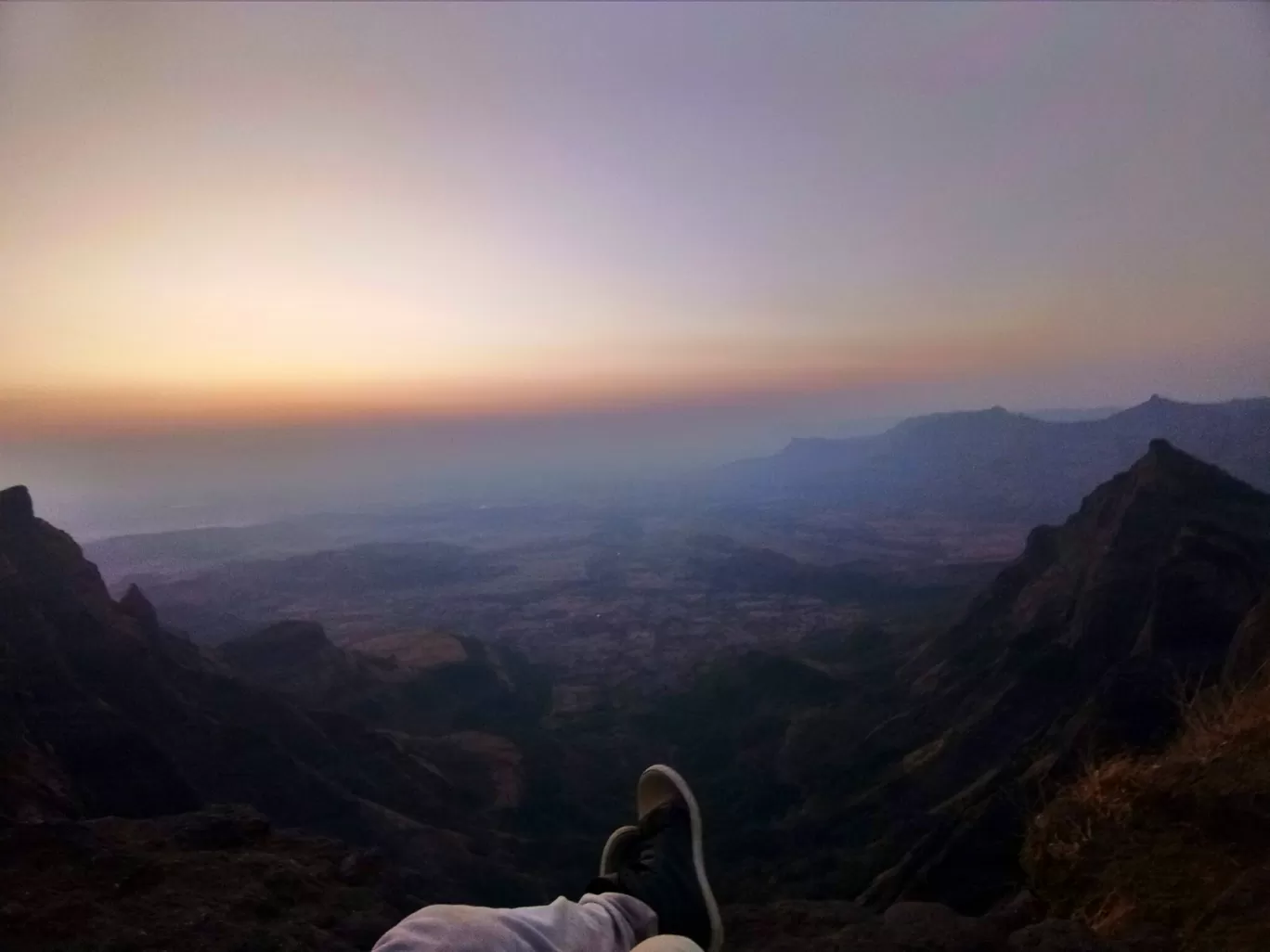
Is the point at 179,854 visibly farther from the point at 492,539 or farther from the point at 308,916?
the point at 492,539

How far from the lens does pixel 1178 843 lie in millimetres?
2379

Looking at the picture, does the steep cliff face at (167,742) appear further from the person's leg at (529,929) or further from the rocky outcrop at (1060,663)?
the person's leg at (529,929)

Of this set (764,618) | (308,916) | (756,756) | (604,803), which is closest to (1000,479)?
(764,618)


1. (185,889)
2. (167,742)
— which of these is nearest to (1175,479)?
(185,889)

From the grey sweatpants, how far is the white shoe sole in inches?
16.2

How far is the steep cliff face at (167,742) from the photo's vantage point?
5109 mm

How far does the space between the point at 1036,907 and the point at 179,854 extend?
375cm

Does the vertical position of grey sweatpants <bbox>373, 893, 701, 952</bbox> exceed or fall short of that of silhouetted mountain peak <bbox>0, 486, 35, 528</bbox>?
it falls short

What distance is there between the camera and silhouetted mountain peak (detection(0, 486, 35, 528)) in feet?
20.4

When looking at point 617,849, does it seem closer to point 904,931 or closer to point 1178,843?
point 904,931

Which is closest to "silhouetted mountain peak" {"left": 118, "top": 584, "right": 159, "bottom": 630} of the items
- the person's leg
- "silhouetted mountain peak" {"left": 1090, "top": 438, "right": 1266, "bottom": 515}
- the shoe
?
the shoe

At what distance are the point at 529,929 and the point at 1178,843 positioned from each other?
2.14 meters

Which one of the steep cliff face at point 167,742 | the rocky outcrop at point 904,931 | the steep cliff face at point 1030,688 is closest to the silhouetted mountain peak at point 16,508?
the steep cliff face at point 167,742

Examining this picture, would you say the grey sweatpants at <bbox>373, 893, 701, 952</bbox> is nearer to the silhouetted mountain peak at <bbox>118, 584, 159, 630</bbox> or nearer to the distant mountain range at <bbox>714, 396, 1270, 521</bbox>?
the distant mountain range at <bbox>714, 396, 1270, 521</bbox>
